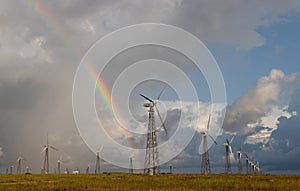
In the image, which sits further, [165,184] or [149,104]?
[149,104]

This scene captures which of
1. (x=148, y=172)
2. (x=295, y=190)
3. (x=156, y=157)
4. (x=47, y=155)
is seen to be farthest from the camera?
(x=47, y=155)

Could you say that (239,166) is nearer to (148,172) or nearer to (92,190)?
(148,172)

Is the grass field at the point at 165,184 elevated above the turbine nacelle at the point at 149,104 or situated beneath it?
situated beneath

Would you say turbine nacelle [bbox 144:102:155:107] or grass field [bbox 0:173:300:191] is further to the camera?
turbine nacelle [bbox 144:102:155:107]

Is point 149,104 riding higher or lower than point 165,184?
higher

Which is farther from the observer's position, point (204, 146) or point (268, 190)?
point (204, 146)

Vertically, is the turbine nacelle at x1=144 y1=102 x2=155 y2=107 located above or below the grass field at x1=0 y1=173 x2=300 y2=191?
above

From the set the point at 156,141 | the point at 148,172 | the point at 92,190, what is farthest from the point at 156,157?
the point at 92,190

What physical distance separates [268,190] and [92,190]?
21.6m

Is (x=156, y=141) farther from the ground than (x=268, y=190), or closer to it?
farther from the ground

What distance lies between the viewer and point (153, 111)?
11588cm

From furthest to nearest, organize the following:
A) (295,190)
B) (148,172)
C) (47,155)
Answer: (47,155) < (148,172) < (295,190)

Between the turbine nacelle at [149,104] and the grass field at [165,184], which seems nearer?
the grass field at [165,184]

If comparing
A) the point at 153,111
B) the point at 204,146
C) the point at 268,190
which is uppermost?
the point at 153,111
